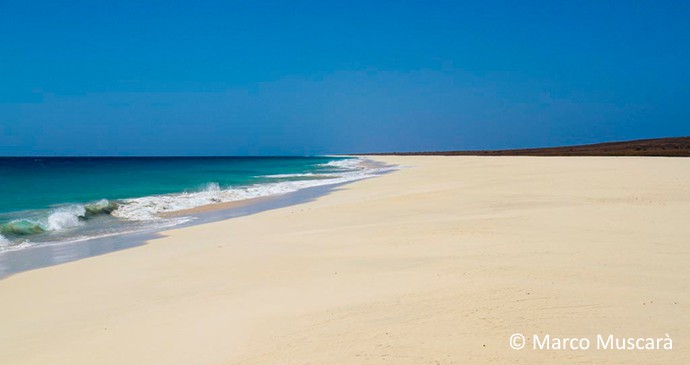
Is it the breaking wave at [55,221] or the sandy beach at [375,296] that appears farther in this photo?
the breaking wave at [55,221]

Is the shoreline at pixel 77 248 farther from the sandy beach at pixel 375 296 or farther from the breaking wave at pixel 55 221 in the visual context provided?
the breaking wave at pixel 55 221

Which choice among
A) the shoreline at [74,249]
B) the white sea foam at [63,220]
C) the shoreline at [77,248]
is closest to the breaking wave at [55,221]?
the white sea foam at [63,220]

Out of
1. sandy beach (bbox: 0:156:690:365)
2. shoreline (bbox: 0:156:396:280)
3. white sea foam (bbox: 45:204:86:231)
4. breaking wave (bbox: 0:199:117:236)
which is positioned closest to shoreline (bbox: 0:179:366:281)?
shoreline (bbox: 0:156:396:280)

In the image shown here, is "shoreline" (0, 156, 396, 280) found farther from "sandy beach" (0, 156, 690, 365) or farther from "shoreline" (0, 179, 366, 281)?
"sandy beach" (0, 156, 690, 365)

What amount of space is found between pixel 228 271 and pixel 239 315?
197cm

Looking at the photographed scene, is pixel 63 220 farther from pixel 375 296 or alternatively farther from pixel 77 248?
pixel 375 296

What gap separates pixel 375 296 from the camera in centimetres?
482

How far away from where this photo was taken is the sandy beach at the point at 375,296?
12.0 ft

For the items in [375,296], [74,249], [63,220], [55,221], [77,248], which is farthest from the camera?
[63,220]

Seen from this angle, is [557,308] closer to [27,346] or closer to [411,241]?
[411,241]

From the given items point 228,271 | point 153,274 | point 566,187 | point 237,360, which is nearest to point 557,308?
point 237,360

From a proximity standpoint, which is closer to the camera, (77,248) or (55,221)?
(77,248)

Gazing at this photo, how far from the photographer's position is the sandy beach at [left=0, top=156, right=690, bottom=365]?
366cm

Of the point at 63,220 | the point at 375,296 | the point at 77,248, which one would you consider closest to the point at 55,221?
the point at 63,220
